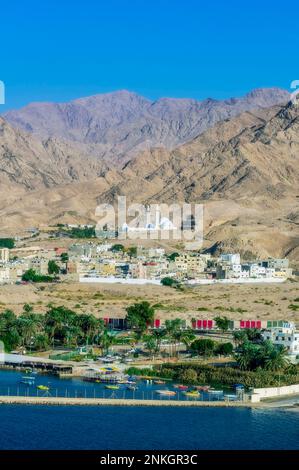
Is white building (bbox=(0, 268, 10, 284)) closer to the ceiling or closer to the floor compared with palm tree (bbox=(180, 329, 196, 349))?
closer to the ceiling

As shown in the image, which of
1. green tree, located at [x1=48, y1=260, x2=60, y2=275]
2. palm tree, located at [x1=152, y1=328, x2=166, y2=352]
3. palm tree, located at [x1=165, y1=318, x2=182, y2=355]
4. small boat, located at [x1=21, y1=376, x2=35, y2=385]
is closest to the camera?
Answer: small boat, located at [x1=21, y1=376, x2=35, y2=385]

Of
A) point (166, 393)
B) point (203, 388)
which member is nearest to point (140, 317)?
point (203, 388)

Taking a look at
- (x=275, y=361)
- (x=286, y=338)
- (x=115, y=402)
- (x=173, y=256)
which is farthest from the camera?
(x=173, y=256)

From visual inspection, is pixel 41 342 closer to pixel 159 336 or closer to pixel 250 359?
pixel 159 336

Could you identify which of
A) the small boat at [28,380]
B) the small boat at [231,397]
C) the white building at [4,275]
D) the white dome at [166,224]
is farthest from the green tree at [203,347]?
the white dome at [166,224]

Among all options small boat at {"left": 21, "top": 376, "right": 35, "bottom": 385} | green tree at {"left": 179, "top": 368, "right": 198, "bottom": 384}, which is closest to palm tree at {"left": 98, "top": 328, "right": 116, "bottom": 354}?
green tree at {"left": 179, "top": 368, "right": 198, "bottom": 384}

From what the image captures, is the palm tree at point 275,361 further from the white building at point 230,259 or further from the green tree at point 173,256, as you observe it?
the green tree at point 173,256

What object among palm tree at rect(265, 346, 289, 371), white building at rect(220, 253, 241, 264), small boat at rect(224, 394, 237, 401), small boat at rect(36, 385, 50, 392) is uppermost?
white building at rect(220, 253, 241, 264)

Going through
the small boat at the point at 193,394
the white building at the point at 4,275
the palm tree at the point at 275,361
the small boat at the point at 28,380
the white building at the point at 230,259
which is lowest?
the small boat at the point at 193,394

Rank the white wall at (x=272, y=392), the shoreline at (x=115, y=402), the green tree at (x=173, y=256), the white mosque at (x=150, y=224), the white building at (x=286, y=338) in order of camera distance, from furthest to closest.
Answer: the white mosque at (x=150, y=224), the green tree at (x=173, y=256), the white building at (x=286, y=338), the white wall at (x=272, y=392), the shoreline at (x=115, y=402)

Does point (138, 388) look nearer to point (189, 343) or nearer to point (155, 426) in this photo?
point (155, 426)

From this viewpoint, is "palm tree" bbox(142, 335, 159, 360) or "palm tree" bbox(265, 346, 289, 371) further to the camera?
"palm tree" bbox(142, 335, 159, 360)

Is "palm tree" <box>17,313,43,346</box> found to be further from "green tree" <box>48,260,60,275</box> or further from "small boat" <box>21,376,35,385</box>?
"green tree" <box>48,260,60,275</box>
